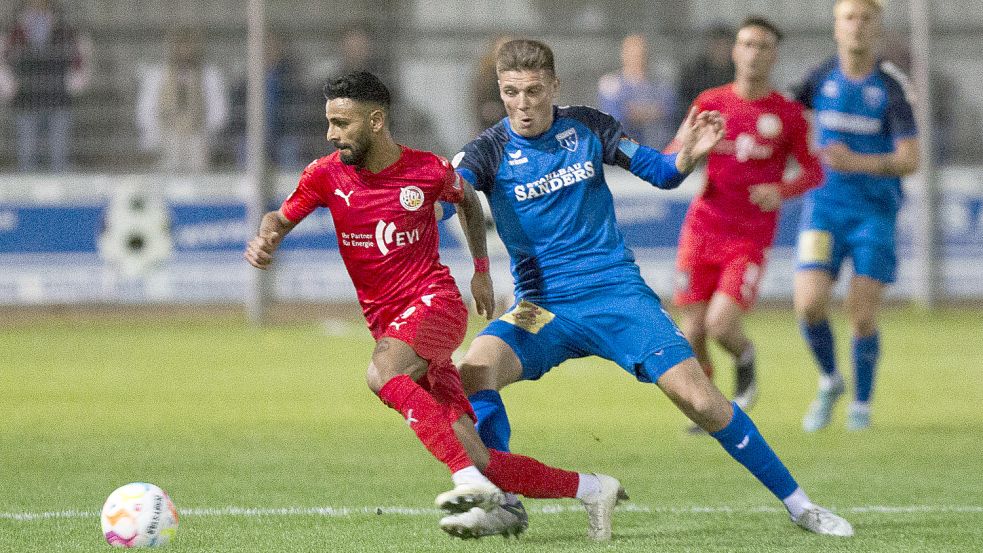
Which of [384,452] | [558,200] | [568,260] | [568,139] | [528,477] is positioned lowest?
[384,452]

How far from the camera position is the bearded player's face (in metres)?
5.97

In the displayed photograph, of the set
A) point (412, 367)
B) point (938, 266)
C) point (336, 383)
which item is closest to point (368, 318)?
point (412, 367)

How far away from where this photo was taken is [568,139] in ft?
21.1

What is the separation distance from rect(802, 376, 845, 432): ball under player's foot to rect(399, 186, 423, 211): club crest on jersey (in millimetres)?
3964

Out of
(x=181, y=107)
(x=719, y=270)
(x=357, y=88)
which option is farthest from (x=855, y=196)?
(x=181, y=107)

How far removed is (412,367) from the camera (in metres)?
5.92

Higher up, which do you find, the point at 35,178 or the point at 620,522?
the point at 620,522

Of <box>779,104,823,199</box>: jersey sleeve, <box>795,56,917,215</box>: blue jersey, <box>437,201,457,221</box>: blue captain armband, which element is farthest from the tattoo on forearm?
<box>795,56,917,215</box>: blue jersey

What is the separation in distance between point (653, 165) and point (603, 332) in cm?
68

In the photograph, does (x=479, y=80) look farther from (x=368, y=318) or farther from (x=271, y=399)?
(x=368, y=318)

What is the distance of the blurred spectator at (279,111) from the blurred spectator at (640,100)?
3.08m

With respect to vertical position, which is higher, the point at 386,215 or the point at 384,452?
the point at 386,215

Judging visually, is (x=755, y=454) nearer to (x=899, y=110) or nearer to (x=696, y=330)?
(x=696, y=330)

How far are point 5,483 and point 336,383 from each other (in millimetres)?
4399
